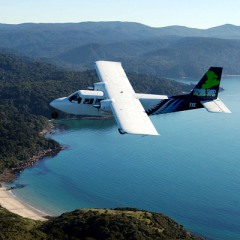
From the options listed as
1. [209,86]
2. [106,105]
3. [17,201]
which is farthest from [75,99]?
[17,201]

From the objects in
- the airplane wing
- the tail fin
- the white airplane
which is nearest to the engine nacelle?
the white airplane

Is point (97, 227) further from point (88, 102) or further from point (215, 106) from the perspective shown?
point (215, 106)

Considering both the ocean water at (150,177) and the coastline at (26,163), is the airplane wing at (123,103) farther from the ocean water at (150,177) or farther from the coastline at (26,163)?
the coastline at (26,163)

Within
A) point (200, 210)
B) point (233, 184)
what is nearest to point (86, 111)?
point (200, 210)

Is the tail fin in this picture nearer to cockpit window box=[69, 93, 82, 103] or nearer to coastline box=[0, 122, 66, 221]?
cockpit window box=[69, 93, 82, 103]

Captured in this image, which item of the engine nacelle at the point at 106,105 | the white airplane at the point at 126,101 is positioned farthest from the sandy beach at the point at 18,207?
the engine nacelle at the point at 106,105

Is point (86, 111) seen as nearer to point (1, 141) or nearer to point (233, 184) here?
point (233, 184)
